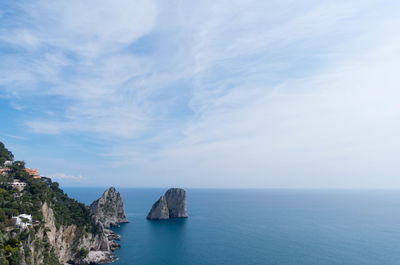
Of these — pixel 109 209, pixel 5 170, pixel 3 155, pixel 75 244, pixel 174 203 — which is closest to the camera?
pixel 5 170

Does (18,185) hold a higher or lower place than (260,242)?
higher

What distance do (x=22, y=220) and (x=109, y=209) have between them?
243ft

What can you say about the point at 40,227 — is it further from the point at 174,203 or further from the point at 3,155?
the point at 174,203

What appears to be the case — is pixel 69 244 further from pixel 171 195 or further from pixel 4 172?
pixel 171 195

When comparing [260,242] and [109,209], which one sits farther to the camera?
[109,209]

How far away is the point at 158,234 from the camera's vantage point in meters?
101

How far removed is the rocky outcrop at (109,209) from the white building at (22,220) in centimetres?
Answer: 6341

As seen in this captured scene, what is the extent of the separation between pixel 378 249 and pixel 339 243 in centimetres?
1055

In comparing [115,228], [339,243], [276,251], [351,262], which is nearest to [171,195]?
[115,228]

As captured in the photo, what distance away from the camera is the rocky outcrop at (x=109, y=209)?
360ft

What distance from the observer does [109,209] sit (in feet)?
381

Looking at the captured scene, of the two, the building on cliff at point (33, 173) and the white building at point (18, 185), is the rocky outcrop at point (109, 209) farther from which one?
the white building at point (18, 185)

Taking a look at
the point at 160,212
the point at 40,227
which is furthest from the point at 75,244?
the point at 160,212

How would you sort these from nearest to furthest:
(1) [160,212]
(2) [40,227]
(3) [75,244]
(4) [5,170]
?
(2) [40,227], (4) [5,170], (3) [75,244], (1) [160,212]
